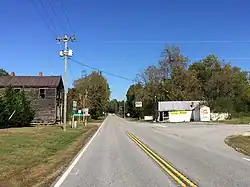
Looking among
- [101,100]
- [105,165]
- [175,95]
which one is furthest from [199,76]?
[105,165]

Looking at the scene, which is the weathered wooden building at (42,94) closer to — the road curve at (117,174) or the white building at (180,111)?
the white building at (180,111)

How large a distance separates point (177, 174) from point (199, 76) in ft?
358

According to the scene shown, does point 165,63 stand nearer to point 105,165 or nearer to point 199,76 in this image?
point 199,76

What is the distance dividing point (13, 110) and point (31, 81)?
71.4 ft

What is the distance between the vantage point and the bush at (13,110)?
4074 cm

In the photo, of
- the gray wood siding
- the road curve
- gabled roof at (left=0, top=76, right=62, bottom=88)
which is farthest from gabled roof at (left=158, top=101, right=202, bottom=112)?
the road curve

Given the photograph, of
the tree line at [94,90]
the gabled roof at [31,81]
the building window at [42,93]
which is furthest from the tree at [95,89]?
the building window at [42,93]

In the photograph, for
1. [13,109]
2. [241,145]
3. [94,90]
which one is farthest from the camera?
[94,90]

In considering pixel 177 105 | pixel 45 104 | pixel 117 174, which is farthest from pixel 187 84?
pixel 117 174

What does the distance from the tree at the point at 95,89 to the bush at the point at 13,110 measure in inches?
2229

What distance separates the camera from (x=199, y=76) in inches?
4619

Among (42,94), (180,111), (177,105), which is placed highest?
(42,94)

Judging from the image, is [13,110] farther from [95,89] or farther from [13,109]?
[95,89]

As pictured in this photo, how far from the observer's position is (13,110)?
42969 millimetres
